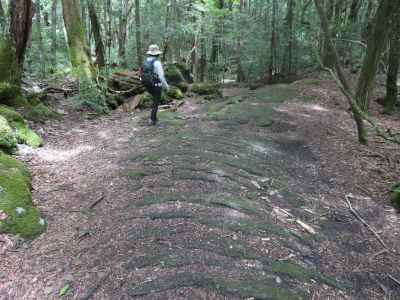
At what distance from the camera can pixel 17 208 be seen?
186 inches

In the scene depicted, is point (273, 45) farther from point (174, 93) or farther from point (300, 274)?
point (300, 274)

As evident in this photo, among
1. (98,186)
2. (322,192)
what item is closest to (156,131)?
(98,186)

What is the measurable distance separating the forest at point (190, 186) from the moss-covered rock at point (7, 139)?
0.03 metres

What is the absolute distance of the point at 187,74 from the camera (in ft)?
53.7

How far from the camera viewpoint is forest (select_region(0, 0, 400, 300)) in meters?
3.76

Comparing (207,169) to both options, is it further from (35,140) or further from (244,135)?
(35,140)

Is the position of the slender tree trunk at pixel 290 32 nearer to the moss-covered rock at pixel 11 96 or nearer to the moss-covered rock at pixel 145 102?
the moss-covered rock at pixel 145 102

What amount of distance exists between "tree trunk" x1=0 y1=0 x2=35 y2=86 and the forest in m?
0.04

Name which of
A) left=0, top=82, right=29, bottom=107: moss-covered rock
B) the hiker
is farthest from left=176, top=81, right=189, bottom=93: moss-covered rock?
left=0, top=82, right=29, bottom=107: moss-covered rock

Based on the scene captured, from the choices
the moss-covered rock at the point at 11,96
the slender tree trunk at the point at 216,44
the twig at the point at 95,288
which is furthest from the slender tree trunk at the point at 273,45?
the twig at the point at 95,288

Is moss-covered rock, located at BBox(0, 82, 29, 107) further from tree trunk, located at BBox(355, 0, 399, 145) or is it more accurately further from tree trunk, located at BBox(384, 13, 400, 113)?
tree trunk, located at BBox(384, 13, 400, 113)

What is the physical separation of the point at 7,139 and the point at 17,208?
8.17ft

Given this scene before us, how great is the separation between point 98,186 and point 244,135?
386 cm

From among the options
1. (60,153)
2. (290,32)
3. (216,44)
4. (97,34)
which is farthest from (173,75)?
(60,153)
